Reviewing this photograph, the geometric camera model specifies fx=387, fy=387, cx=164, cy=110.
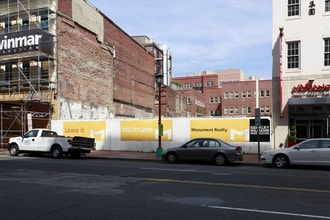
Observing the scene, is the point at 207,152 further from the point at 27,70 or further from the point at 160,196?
the point at 27,70

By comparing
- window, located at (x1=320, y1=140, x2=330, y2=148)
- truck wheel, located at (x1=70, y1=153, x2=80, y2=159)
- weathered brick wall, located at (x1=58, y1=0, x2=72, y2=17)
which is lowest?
truck wheel, located at (x1=70, y1=153, x2=80, y2=159)

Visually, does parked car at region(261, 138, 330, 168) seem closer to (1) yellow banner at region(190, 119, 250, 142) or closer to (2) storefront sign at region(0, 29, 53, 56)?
(1) yellow banner at region(190, 119, 250, 142)

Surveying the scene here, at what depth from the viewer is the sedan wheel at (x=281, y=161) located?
17.5m

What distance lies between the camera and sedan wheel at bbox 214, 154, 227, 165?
1844 cm

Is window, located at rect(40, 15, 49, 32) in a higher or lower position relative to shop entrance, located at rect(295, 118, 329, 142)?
higher

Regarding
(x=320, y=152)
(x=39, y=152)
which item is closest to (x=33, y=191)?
(x=320, y=152)

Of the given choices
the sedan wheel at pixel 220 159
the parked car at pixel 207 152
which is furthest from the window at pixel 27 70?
the sedan wheel at pixel 220 159

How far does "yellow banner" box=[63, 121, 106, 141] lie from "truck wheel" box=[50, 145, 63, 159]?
620 cm

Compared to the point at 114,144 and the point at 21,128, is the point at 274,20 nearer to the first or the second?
the point at 114,144

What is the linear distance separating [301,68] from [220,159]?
10708mm

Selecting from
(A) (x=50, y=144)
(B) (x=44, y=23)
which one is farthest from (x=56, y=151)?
(B) (x=44, y=23)

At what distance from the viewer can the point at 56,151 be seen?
72.8ft

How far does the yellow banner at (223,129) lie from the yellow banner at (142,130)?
5.79ft

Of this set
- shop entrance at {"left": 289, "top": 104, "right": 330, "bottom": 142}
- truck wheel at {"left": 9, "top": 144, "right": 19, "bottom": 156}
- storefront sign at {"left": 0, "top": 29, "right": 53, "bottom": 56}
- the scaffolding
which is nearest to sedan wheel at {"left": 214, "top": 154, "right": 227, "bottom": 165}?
shop entrance at {"left": 289, "top": 104, "right": 330, "bottom": 142}
